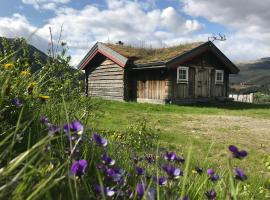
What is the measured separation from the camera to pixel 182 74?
2317cm

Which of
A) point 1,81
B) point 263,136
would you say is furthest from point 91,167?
point 263,136

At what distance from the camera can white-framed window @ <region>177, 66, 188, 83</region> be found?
899 inches

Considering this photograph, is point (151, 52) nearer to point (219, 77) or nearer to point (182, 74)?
point (182, 74)

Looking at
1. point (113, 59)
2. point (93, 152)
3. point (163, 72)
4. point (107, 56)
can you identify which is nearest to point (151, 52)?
point (113, 59)

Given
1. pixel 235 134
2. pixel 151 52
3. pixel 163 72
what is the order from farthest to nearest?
pixel 151 52
pixel 163 72
pixel 235 134

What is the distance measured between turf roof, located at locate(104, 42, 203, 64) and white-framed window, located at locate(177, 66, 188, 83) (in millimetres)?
1024

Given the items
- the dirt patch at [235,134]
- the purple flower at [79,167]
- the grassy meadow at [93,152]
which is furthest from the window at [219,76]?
the purple flower at [79,167]

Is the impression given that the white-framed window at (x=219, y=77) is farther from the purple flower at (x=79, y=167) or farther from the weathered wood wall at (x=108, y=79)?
the purple flower at (x=79, y=167)

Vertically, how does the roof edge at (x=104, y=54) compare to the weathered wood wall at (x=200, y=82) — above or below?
above

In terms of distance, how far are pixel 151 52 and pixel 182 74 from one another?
10.8 feet

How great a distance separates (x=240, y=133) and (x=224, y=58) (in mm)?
14773

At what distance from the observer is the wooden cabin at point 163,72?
22.4 m

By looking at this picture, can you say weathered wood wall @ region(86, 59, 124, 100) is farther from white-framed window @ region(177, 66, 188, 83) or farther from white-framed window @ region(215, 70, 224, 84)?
white-framed window @ region(215, 70, 224, 84)

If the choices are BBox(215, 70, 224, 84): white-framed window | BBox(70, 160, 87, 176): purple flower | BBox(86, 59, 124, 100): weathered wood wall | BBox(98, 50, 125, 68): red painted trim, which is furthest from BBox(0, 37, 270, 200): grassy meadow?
BBox(215, 70, 224, 84): white-framed window
